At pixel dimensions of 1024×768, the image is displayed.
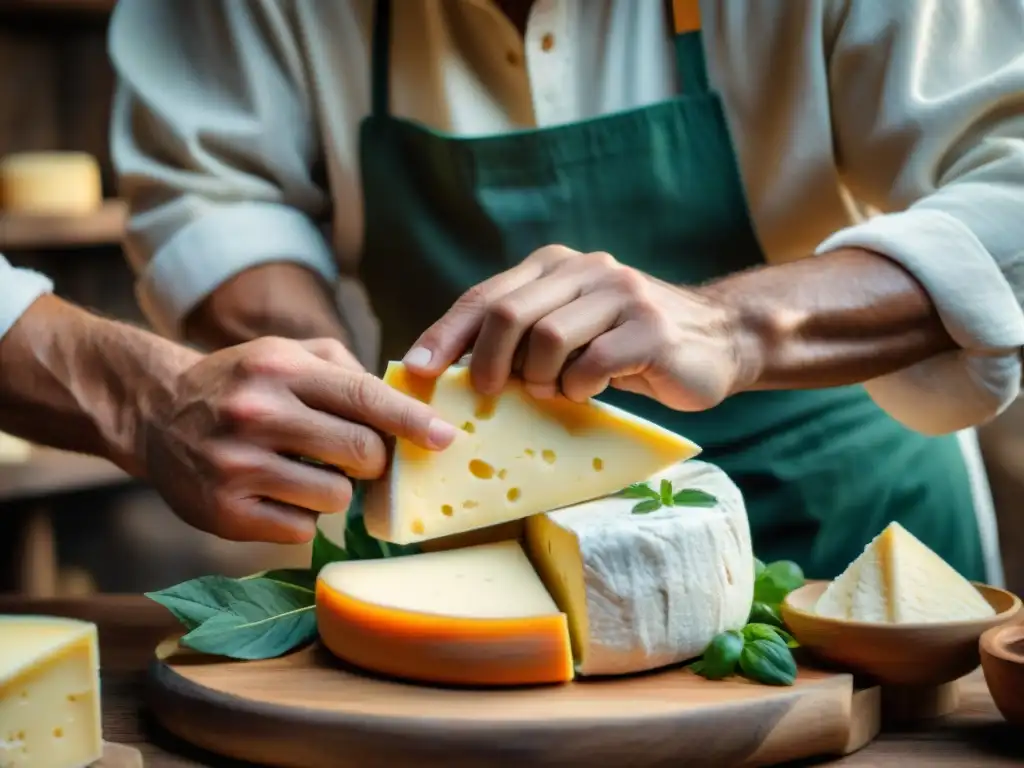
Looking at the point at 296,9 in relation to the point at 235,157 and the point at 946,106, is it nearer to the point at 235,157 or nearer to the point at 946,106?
the point at 235,157

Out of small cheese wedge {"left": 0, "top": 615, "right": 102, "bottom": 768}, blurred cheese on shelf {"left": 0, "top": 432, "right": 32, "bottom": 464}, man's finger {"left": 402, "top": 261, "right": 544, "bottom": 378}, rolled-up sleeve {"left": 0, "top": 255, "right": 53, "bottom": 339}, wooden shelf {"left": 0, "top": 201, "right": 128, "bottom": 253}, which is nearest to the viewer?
small cheese wedge {"left": 0, "top": 615, "right": 102, "bottom": 768}

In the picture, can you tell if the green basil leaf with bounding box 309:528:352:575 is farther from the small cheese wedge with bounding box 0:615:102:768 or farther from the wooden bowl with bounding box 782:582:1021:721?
the wooden bowl with bounding box 782:582:1021:721

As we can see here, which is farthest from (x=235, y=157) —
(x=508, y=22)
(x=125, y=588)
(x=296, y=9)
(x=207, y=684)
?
(x=125, y=588)

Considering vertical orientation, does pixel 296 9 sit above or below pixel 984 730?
above

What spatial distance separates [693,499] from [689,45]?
1.93 ft

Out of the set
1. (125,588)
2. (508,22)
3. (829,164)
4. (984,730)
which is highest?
(508,22)

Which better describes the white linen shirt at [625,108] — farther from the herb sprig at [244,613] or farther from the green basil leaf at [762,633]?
the herb sprig at [244,613]

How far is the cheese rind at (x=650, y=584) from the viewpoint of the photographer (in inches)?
42.3

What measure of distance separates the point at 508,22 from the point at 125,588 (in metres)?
2.03

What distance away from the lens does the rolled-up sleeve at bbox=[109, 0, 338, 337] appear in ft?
5.31

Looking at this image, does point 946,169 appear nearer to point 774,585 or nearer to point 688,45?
point 688,45

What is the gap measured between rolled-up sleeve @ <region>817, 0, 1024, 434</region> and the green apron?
144 millimetres

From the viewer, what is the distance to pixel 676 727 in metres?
0.97

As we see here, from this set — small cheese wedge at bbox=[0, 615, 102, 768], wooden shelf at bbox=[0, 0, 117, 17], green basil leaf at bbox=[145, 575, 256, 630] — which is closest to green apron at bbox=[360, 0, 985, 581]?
green basil leaf at bbox=[145, 575, 256, 630]
